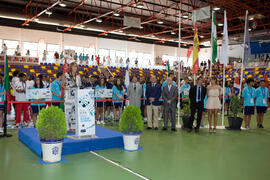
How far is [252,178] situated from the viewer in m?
3.41

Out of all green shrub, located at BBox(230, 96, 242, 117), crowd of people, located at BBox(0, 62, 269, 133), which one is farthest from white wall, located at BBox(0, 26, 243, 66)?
green shrub, located at BBox(230, 96, 242, 117)

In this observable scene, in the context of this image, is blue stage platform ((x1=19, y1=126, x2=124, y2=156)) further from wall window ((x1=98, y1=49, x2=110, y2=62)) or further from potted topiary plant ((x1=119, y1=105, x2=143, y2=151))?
wall window ((x1=98, y1=49, x2=110, y2=62))

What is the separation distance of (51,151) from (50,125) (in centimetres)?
43

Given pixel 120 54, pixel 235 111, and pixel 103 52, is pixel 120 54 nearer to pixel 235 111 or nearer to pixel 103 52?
pixel 103 52

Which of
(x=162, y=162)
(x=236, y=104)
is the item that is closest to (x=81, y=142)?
(x=162, y=162)

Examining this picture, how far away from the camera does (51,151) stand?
3.93 m

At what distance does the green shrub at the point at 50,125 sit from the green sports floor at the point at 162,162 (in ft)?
1.50

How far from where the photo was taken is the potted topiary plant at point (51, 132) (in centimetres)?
386

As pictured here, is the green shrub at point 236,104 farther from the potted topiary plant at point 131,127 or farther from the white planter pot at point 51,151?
the white planter pot at point 51,151

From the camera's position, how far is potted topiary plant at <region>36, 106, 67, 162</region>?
12.7 feet

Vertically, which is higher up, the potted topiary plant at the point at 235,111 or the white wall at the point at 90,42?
the white wall at the point at 90,42

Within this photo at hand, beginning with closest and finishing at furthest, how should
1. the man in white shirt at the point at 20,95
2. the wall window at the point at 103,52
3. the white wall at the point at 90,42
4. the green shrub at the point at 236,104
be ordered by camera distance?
the man in white shirt at the point at 20,95 → the green shrub at the point at 236,104 → the white wall at the point at 90,42 → the wall window at the point at 103,52

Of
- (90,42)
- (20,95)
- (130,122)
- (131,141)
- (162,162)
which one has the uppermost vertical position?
(90,42)

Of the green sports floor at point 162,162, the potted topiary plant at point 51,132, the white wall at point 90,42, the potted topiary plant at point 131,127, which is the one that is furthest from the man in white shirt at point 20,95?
the white wall at point 90,42
